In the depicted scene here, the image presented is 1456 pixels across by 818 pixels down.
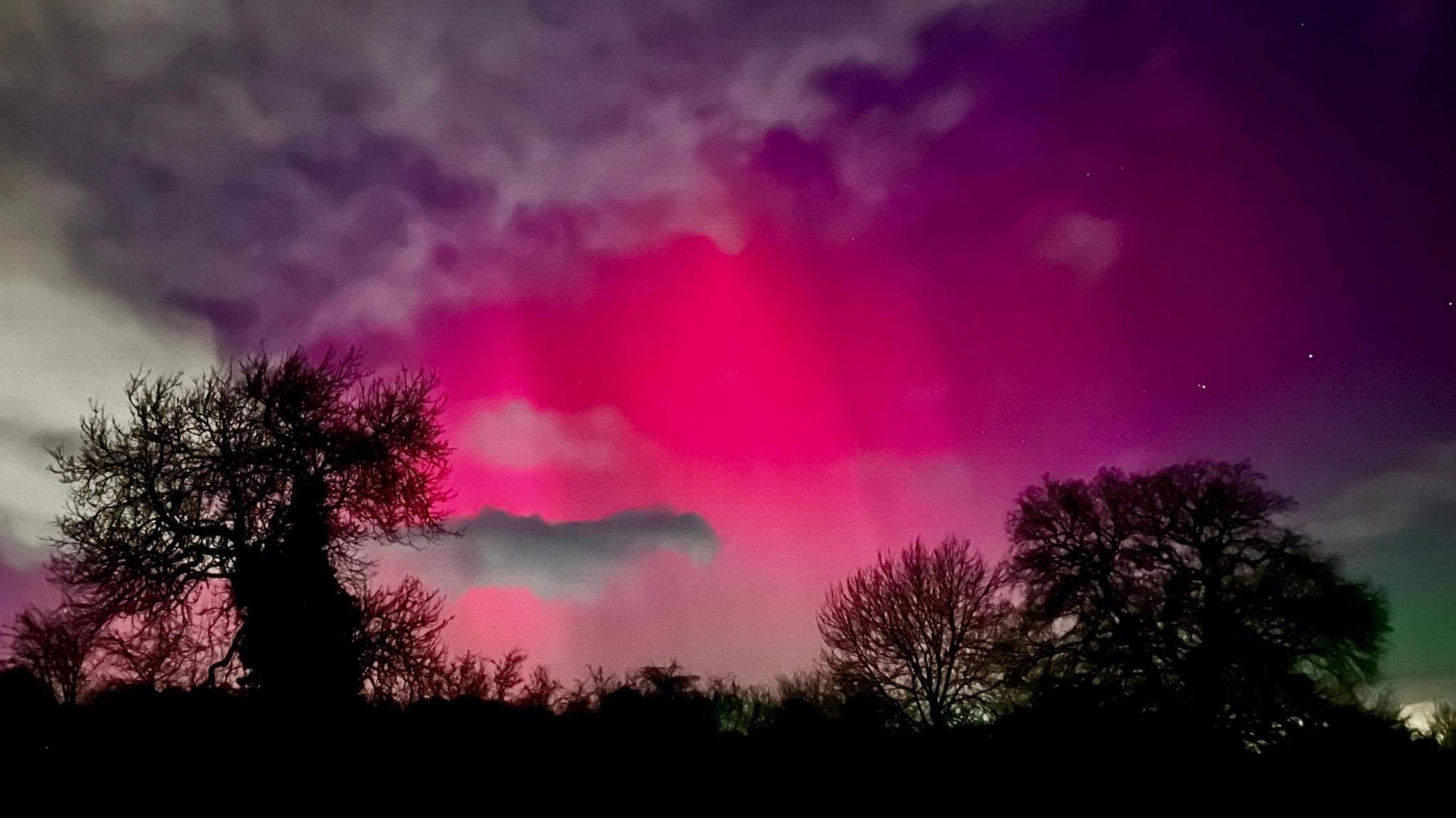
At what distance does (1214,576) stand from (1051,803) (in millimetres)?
29374

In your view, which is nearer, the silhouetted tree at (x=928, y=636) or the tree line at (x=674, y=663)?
the tree line at (x=674, y=663)

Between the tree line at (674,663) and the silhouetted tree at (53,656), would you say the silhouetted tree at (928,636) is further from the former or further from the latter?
the silhouetted tree at (53,656)

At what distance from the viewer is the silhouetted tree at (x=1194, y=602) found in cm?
2947

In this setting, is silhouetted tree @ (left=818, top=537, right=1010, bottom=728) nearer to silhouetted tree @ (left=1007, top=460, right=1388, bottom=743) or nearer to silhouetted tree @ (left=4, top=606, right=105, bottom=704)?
silhouetted tree @ (left=1007, top=460, right=1388, bottom=743)

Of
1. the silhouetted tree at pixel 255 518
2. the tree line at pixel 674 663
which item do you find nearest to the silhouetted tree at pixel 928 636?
the tree line at pixel 674 663

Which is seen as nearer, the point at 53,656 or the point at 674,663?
the point at 674,663

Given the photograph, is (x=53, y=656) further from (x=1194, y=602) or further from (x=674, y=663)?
(x=1194, y=602)

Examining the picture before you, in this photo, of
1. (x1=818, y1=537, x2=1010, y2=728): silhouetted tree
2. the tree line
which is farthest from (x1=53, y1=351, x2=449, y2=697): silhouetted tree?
(x1=818, y1=537, x2=1010, y2=728): silhouetted tree

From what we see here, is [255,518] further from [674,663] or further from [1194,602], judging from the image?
[1194,602]

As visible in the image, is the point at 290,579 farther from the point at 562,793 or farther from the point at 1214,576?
the point at 1214,576

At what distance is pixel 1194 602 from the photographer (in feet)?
104

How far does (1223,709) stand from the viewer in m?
29.4

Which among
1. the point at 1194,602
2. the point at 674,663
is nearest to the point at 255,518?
the point at 674,663

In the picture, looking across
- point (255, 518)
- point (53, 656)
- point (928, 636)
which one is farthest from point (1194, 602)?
point (53, 656)
